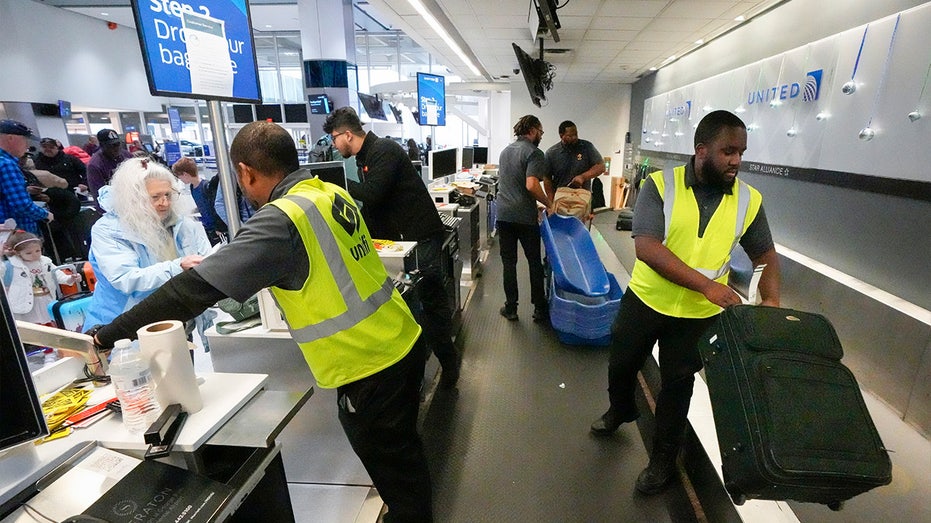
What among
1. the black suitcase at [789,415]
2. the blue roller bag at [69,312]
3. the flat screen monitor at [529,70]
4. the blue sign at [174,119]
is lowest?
the blue roller bag at [69,312]

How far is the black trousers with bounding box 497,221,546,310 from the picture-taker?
3609 millimetres

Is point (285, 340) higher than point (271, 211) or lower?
lower

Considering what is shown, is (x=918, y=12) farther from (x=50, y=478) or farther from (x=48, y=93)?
(x=48, y=93)

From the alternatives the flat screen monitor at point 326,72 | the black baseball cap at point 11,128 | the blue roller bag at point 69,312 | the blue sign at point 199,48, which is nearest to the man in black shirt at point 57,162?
the black baseball cap at point 11,128

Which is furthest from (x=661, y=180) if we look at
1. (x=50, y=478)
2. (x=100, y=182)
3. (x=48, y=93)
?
(x=48, y=93)

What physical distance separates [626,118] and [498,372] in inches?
355

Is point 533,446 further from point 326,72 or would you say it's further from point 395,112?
point 395,112

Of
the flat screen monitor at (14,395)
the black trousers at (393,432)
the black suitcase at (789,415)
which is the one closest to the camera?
the flat screen monitor at (14,395)

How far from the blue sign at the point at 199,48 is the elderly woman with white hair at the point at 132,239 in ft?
1.79

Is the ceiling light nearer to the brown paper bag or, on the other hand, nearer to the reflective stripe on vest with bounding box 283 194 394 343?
the brown paper bag

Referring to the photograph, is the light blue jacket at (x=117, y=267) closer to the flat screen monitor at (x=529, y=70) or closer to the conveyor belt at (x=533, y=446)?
the conveyor belt at (x=533, y=446)

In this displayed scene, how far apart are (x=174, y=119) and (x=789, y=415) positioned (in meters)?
13.1

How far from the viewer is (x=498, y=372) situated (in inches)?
119

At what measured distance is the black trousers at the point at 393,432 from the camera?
4.70 ft
